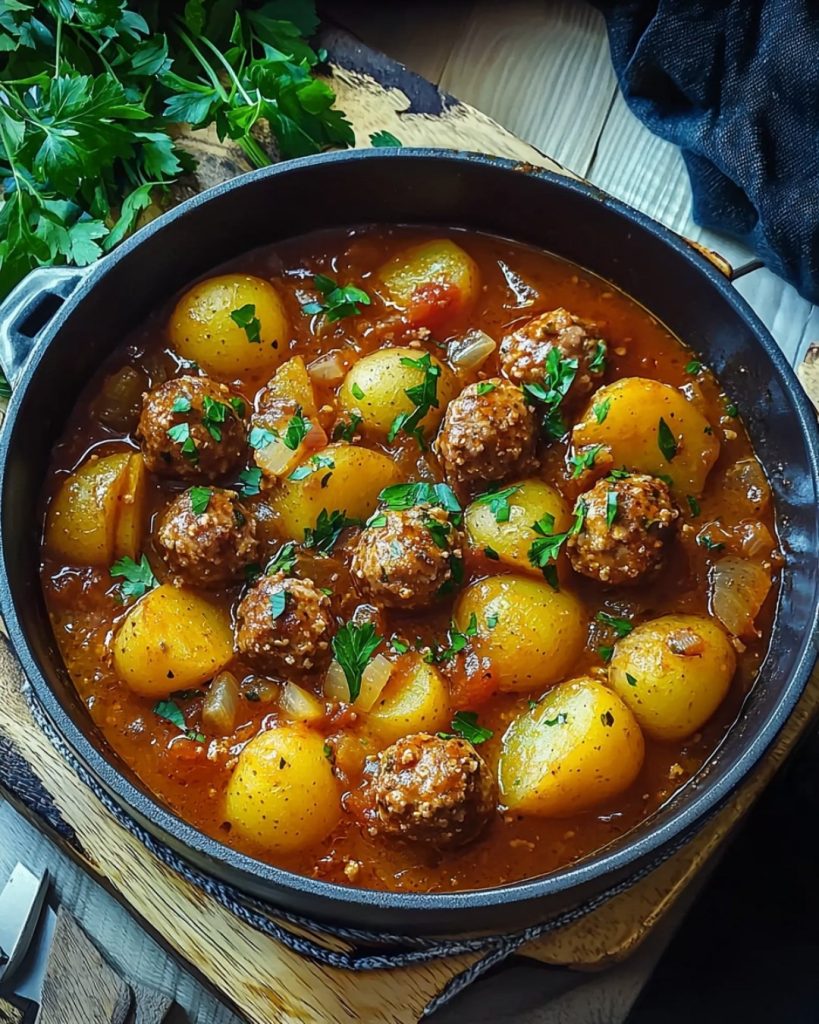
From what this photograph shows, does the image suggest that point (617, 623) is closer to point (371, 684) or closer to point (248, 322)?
point (371, 684)

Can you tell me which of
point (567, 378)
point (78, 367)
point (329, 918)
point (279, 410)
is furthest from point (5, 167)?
point (329, 918)

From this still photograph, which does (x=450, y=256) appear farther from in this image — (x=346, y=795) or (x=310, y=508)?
(x=346, y=795)

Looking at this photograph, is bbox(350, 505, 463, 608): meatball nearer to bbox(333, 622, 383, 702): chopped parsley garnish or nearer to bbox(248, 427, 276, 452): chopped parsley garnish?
bbox(333, 622, 383, 702): chopped parsley garnish

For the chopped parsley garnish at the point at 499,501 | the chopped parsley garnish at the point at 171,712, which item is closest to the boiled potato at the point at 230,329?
the chopped parsley garnish at the point at 499,501

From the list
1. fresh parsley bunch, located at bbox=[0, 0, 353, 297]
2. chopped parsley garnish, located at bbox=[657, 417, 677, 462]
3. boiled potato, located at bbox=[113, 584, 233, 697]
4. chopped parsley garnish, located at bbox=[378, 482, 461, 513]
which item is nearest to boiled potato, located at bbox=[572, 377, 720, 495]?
chopped parsley garnish, located at bbox=[657, 417, 677, 462]

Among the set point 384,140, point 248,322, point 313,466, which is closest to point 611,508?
point 313,466
